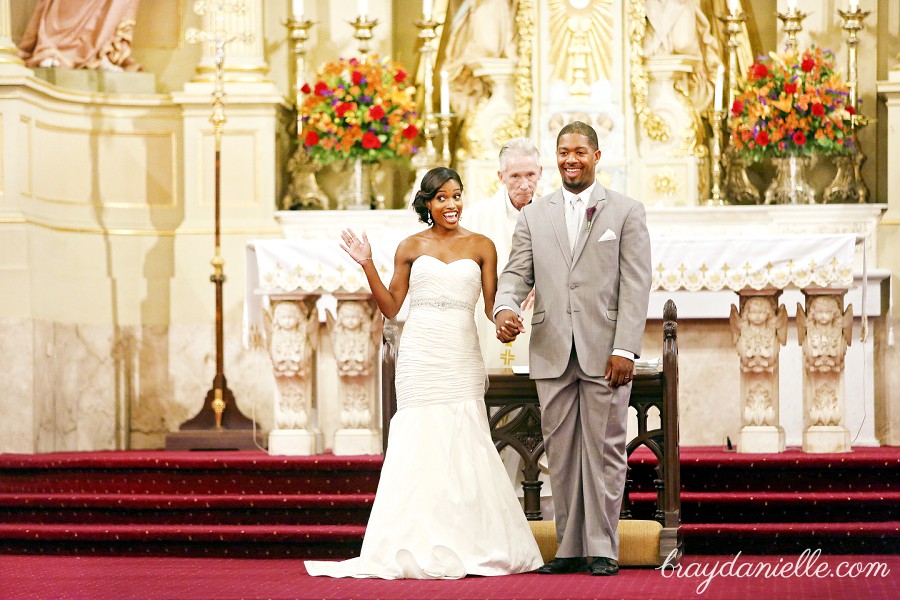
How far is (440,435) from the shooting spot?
6.21 m

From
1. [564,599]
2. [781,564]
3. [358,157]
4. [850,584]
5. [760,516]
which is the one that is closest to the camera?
[564,599]

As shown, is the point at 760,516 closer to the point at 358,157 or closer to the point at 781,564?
the point at 781,564

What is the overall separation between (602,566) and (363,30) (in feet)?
17.9

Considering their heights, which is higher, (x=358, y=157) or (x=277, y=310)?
(x=358, y=157)

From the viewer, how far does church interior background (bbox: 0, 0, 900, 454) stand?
9789 mm

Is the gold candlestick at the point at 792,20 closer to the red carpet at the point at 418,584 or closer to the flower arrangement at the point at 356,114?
the flower arrangement at the point at 356,114

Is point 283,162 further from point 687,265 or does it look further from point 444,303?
point 444,303

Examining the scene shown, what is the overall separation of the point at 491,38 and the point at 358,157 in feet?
4.37

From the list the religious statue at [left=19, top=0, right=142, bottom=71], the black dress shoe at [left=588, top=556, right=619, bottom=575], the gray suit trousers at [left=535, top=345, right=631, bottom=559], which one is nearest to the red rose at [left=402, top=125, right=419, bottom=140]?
the religious statue at [left=19, top=0, right=142, bottom=71]

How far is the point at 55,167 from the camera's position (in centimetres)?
1022

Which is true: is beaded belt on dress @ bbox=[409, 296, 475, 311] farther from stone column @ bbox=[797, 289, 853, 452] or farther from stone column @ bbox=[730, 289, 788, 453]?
stone column @ bbox=[797, 289, 853, 452]

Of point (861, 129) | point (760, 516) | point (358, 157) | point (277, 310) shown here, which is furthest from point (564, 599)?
point (861, 129)

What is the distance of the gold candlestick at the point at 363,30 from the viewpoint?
1028cm

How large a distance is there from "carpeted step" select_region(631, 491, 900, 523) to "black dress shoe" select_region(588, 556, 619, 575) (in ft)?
4.34
